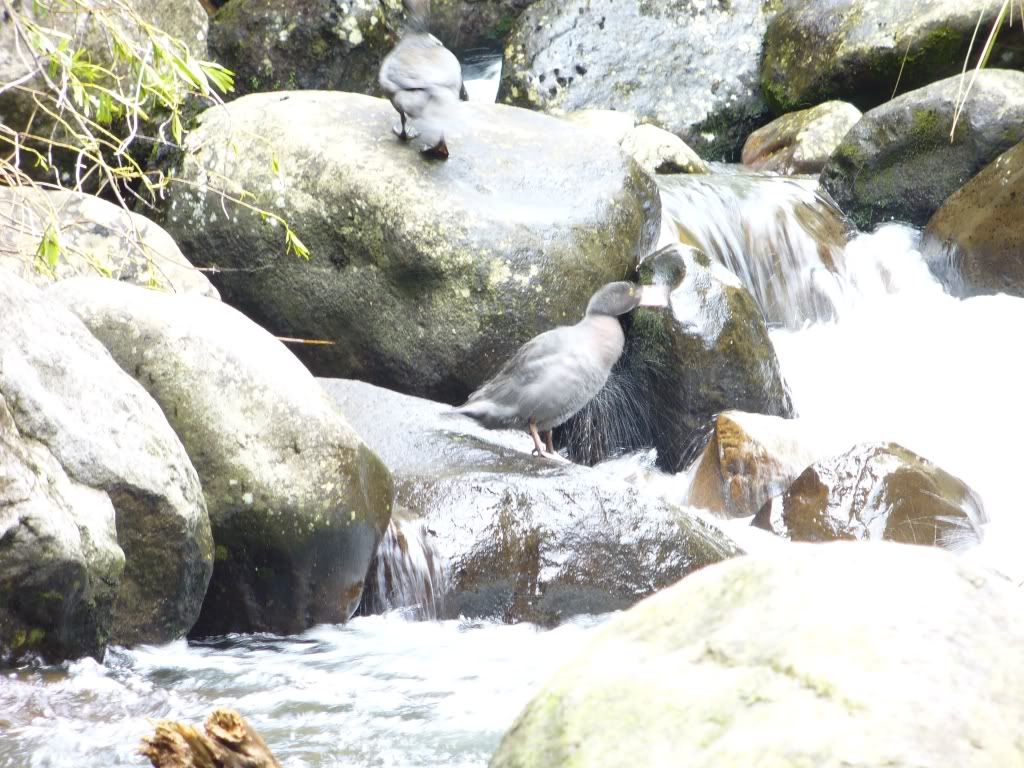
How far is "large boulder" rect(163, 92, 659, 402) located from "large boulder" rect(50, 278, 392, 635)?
2.18m

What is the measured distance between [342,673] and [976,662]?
2.63m

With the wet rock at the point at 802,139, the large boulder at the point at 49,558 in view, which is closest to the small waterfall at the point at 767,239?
the wet rock at the point at 802,139

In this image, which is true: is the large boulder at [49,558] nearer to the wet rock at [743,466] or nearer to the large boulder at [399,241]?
the large boulder at [399,241]

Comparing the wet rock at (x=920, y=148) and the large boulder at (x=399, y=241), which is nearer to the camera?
the large boulder at (x=399, y=241)

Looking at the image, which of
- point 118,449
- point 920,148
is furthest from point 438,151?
point 920,148

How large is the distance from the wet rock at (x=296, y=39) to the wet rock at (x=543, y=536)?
568cm

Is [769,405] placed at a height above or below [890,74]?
below

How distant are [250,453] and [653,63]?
864 centimetres

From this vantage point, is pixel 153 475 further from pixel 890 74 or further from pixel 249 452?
pixel 890 74

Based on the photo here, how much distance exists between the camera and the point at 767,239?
29.0 ft

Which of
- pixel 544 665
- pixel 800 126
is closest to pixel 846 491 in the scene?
pixel 544 665

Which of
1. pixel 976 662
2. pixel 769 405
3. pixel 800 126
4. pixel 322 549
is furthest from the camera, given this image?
pixel 800 126

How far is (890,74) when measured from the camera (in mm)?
10898

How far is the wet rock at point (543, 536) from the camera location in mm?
4730
